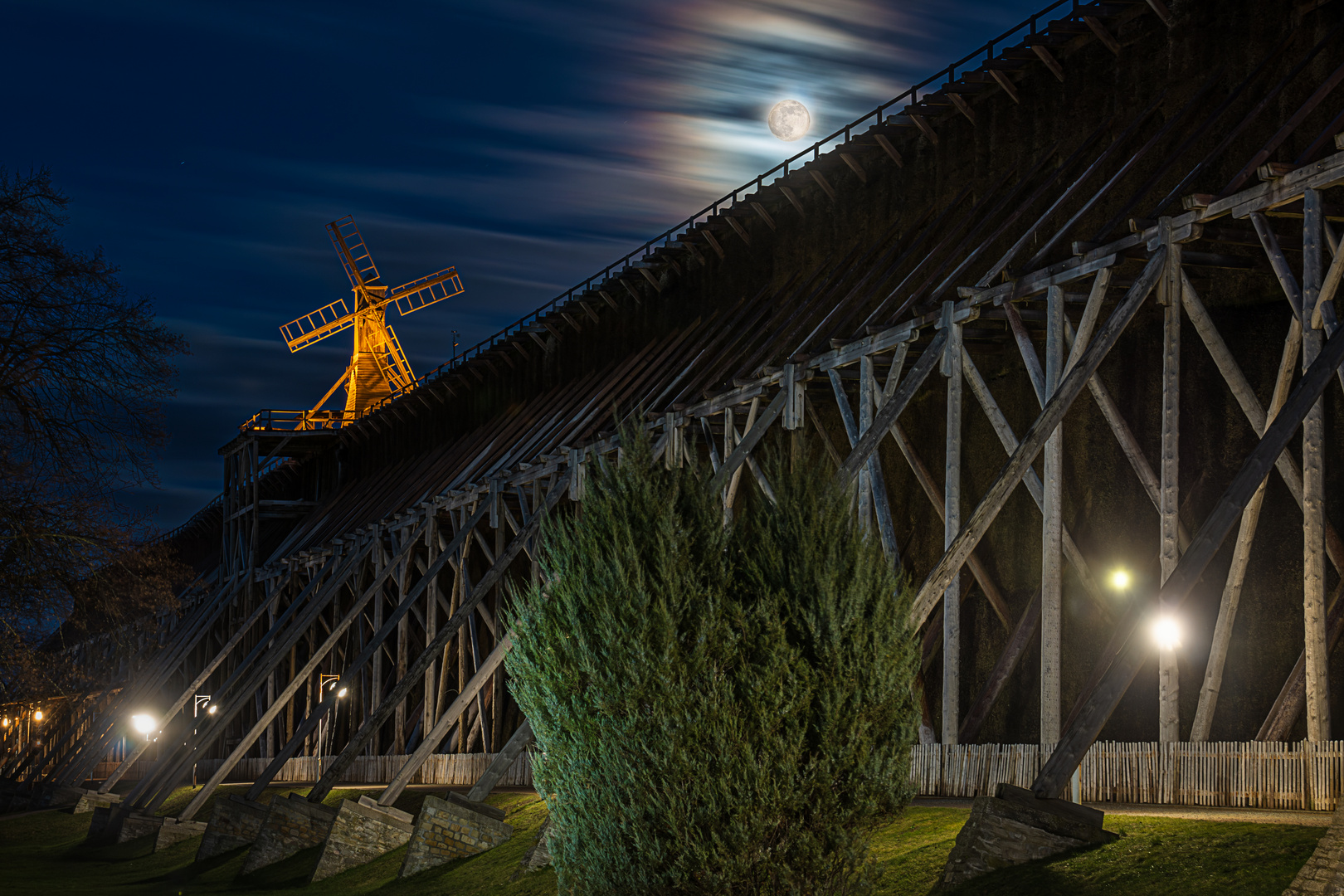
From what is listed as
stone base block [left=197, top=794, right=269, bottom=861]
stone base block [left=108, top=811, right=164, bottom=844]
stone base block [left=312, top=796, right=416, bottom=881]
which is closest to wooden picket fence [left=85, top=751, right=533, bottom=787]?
Answer: stone base block [left=312, top=796, right=416, bottom=881]

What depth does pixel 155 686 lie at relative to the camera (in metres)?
41.2

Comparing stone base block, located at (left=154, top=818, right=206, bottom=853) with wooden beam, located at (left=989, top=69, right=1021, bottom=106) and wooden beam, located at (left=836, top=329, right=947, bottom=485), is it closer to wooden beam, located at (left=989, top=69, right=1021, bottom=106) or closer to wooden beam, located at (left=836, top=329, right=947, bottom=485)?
wooden beam, located at (left=836, top=329, right=947, bottom=485)

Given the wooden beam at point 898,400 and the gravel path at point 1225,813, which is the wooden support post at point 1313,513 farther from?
the wooden beam at point 898,400

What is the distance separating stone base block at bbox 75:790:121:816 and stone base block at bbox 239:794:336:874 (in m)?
15.2

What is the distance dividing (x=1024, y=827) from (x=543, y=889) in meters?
6.30

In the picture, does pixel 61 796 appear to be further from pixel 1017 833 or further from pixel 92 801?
pixel 1017 833

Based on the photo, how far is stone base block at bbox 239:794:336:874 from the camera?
80.0ft

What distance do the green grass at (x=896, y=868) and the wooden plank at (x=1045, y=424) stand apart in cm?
269

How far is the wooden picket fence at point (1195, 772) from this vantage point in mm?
12109

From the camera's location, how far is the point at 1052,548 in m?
17.0

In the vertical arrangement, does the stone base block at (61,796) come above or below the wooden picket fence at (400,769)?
below

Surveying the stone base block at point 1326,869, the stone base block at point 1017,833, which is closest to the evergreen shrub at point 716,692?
the stone base block at point 1017,833

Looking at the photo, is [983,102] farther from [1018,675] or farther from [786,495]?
[786,495]

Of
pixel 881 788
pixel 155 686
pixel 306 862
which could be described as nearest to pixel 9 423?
pixel 881 788
